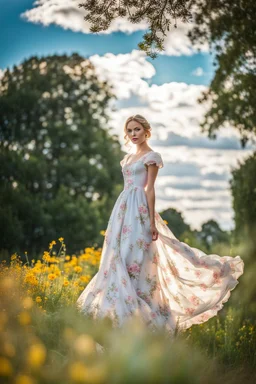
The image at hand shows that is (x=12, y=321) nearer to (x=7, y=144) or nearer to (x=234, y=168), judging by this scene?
(x=234, y=168)

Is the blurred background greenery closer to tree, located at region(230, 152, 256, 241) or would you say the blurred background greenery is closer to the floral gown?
tree, located at region(230, 152, 256, 241)

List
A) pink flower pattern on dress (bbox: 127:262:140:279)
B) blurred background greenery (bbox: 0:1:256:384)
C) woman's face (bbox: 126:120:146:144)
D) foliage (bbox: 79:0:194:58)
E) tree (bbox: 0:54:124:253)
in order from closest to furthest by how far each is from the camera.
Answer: blurred background greenery (bbox: 0:1:256:384) < pink flower pattern on dress (bbox: 127:262:140:279) < woman's face (bbox: 126:120:146:144) < foliage (bbox: 79:0:194:58) < tree (bbox: 0:54:124:253)

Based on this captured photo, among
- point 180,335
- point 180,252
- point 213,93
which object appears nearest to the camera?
point 180,335

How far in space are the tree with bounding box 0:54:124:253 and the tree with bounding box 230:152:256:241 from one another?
8920 mm

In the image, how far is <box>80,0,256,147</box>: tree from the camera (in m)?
5.61

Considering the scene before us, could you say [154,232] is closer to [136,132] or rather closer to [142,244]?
[142,244]

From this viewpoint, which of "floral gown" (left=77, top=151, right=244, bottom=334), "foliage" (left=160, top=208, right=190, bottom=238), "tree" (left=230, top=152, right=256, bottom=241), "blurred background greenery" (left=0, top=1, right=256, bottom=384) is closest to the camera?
"blurred background greenery" (left=0, top=1, right=256, bottom=384)

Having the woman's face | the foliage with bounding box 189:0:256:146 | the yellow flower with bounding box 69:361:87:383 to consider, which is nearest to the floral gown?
the woman's face

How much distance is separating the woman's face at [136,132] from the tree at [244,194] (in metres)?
3.35

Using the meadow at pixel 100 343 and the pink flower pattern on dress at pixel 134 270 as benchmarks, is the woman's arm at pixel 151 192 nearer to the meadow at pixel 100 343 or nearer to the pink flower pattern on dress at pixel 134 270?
the pink flower pattern on dress at pixel 134 270

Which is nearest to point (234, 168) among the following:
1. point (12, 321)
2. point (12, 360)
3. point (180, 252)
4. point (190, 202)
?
point (190, 202)

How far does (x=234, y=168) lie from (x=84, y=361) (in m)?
6.86

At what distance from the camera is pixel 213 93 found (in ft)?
31.2

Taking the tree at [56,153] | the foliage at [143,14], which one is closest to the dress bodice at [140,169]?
the foliage at [143,14]
